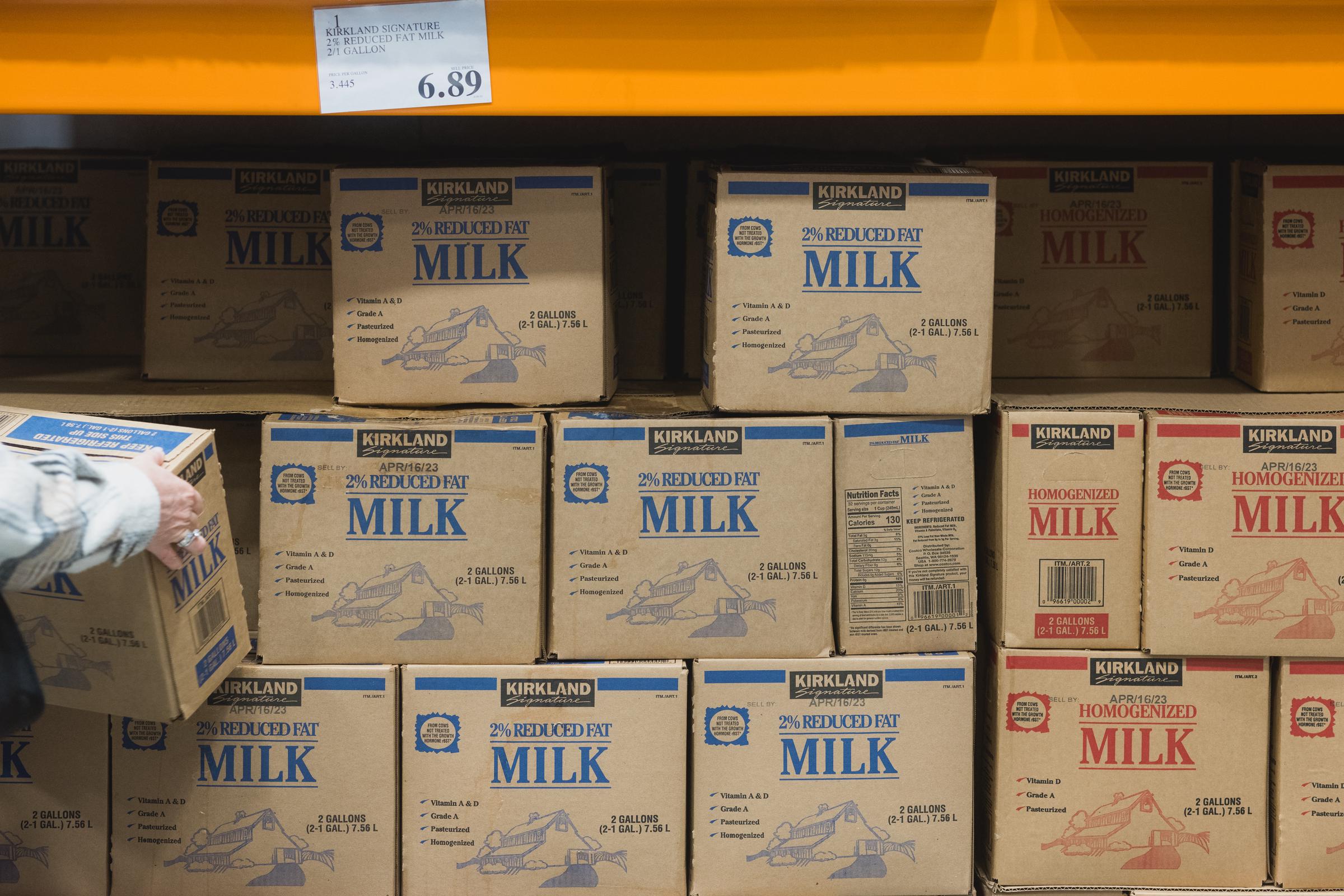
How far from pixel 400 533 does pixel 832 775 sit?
65 cm

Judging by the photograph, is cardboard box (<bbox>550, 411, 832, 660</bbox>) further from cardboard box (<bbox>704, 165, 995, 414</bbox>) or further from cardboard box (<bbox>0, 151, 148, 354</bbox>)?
cardboard box (<bbox>0, 151, 148, 354</bbox>)

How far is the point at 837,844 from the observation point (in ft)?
5.18

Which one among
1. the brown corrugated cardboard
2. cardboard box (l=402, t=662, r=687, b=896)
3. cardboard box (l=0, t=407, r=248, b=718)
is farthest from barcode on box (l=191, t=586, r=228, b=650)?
the brown corrugated cardboard

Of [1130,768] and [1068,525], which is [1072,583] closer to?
[1068,525]

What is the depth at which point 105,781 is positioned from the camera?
155 centimetres

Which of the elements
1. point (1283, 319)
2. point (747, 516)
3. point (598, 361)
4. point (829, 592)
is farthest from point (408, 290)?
point (1283, 319)

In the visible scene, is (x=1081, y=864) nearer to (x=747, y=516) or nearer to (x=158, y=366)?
(x=747, y=516)

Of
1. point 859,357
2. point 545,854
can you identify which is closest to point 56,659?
point 545,854

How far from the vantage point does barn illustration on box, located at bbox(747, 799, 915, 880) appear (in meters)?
1.57

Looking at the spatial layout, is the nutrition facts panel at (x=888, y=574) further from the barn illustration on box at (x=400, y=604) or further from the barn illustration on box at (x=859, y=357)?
the barn illustration on box at (x=400, y=604)

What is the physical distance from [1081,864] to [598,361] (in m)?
0.95
